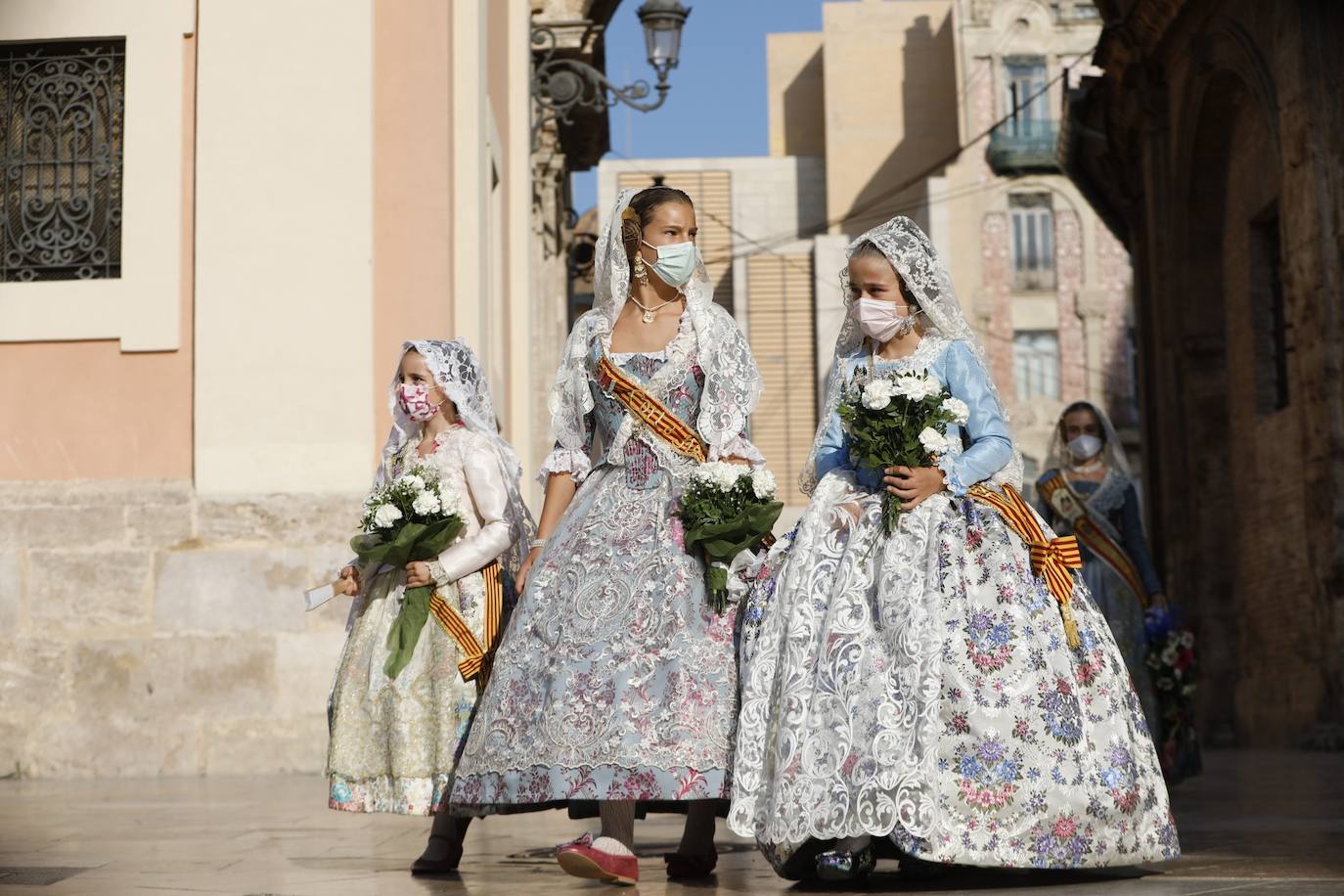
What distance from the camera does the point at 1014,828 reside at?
5.21 metres

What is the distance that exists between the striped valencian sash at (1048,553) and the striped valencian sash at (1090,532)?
457 centimetres

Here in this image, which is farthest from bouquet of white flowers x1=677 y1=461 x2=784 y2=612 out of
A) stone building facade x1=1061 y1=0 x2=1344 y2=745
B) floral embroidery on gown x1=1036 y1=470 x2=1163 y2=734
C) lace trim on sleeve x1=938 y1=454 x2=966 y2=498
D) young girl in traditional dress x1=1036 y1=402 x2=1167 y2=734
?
stone building facade x1=1061 y1=0 x2=1344 y2=745

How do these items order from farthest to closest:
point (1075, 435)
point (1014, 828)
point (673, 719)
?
1. point (1075, 435)
2. point (673, 719)
3. point (1014, 828)

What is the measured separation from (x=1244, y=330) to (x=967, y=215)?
29.2 m

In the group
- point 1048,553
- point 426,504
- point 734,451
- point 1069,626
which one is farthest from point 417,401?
point 1069,626

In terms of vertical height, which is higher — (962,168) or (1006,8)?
(1006,8)

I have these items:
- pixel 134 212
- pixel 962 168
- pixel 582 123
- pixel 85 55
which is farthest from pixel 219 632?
pixel 962 168

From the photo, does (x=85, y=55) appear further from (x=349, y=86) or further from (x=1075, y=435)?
(x=1075, y=435)

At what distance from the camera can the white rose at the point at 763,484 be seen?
19.3ft

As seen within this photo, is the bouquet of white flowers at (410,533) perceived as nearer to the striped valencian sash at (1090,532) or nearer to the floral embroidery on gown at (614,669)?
the floral embroidery on gown at (614,669)

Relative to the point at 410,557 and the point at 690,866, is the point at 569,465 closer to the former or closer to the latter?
the point at 410,557

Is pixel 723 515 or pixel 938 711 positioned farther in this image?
pixel 723 515

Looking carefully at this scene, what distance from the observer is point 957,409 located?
581 centimetres

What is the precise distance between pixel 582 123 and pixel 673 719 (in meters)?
19.4
